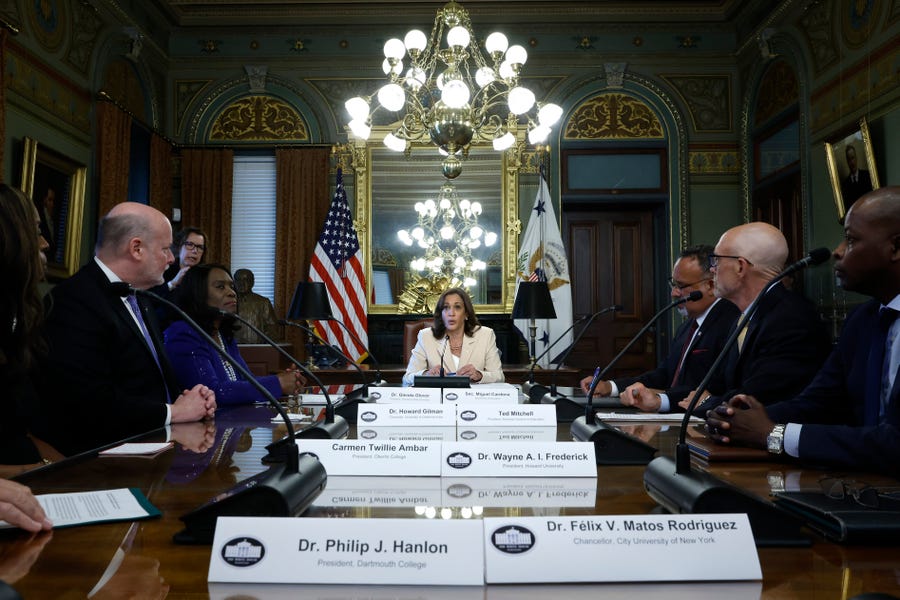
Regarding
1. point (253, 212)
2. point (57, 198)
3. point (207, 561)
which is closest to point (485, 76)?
point (57, 198)

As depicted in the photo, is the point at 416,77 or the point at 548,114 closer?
the point at 548,114

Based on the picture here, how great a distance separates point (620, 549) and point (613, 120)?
23.6ft

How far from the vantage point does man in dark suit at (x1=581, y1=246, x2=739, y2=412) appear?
2865 mm

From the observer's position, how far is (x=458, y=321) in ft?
15.3

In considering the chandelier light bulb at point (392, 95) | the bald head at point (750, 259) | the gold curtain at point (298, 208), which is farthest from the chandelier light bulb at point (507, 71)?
the gold curtain at point (298, 208)

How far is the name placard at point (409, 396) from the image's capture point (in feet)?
7.62

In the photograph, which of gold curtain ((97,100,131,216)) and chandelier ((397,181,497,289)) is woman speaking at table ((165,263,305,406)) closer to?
gold curtain ((97,100,131,216))

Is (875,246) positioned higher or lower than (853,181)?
lower

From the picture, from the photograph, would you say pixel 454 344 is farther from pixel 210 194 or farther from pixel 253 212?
pixel 210 194

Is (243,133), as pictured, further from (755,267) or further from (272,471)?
(272,471)

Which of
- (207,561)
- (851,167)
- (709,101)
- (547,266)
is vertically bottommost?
(207,561)

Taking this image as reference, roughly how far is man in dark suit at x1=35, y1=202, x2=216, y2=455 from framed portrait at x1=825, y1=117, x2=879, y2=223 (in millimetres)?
4636

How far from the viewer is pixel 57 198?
564 cm

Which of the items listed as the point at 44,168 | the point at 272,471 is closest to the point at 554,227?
the point at 44,168
